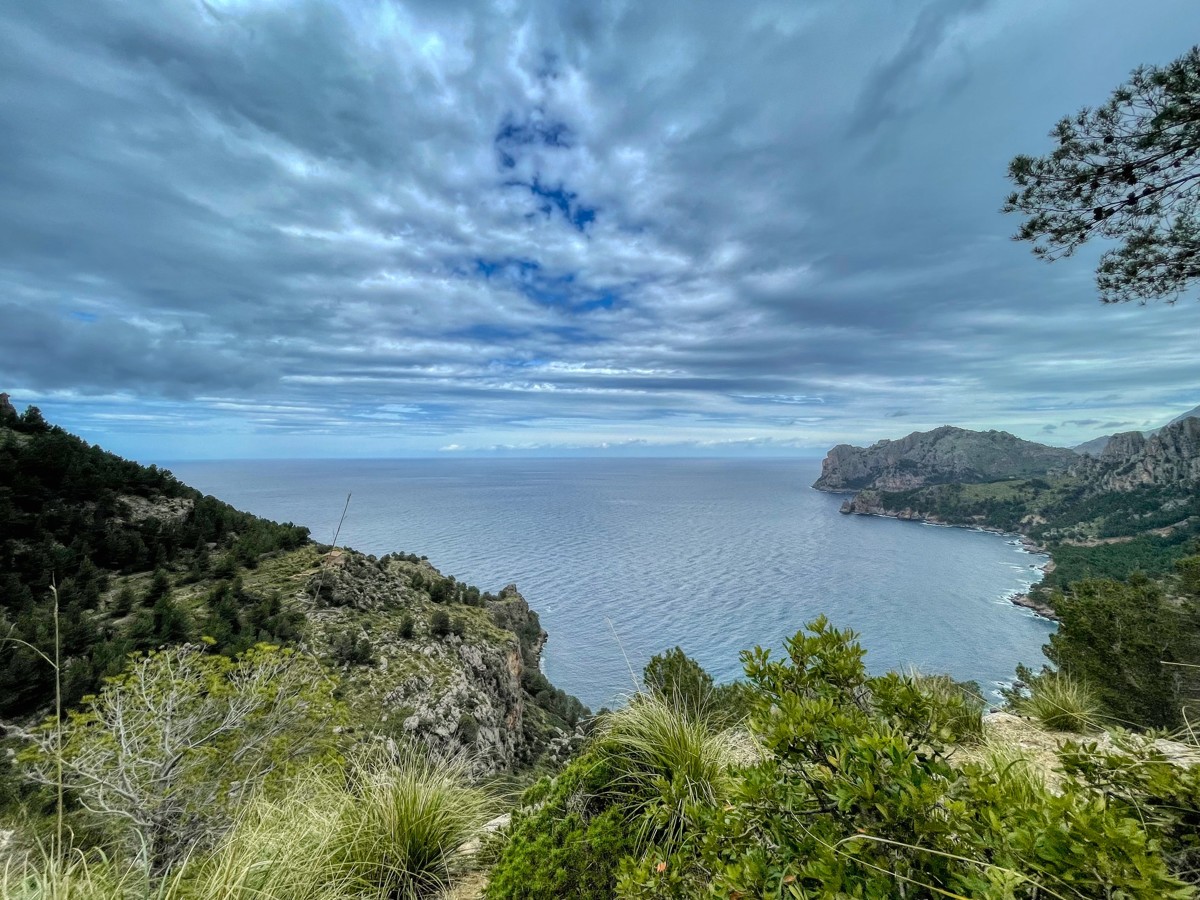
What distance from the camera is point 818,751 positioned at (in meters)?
2.11

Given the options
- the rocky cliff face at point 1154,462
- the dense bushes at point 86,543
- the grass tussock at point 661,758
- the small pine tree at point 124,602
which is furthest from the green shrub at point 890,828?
the rocky cliff face at point 1154,462

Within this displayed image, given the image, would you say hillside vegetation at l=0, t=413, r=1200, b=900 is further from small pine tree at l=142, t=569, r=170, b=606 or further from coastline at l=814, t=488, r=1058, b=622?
coastline at l=814, t=488, r=1058, b=622

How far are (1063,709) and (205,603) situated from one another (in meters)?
21.5

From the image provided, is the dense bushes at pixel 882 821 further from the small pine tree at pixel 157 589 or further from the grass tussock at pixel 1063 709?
the small pine tree at pixel 157 589

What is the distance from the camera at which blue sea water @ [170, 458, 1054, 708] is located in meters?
44.5

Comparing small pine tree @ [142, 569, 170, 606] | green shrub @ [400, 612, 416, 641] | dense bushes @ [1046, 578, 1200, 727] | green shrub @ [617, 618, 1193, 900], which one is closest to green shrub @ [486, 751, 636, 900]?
green shrub @ [617, 618, 1193, 900]

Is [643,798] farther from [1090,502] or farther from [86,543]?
[1090,502]

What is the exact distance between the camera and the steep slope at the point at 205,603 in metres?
12.3

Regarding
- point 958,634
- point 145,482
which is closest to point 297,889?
point 145,482

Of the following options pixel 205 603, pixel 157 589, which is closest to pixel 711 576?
pixel 205 603

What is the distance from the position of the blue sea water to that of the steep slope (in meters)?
6.52

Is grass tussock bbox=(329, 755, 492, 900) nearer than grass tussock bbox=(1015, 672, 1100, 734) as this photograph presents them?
Yes

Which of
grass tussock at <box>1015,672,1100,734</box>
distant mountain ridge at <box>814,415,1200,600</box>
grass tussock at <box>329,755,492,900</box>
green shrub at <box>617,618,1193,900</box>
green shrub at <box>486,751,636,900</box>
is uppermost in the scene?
green shrub at <box>617,618,1193,900</box>

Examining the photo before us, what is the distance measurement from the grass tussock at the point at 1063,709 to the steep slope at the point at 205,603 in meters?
12.8
